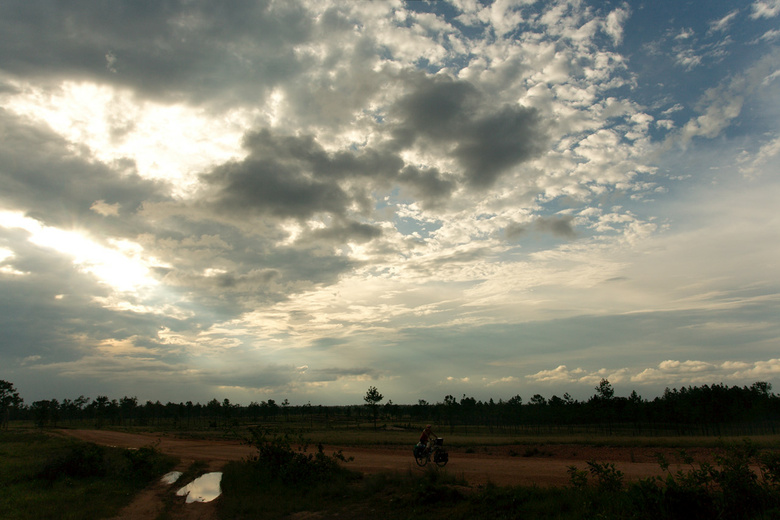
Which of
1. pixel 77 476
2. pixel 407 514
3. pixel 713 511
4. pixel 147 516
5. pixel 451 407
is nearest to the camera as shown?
pixel 713 511

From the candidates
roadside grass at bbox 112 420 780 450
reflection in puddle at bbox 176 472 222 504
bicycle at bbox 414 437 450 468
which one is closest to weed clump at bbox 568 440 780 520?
roadside grass at bbox 112 420 780 450

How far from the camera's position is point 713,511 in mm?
9414

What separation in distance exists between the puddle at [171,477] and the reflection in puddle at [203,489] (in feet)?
4.34

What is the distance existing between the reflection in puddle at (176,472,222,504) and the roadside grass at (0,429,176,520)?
8.28 feet

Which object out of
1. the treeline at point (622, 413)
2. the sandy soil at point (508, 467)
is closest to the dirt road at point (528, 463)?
the sandy soil at point (508, 467)

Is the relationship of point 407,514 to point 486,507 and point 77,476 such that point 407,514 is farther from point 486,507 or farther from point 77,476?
point 77,476

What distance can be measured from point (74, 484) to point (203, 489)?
6679 millimetres

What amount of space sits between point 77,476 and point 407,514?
21.4 metres

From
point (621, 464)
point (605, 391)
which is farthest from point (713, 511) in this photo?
point (605, 391)

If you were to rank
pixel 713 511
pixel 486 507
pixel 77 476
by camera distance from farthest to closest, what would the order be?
pixel 77 476 < pixel 486 507 < pixel 713 511

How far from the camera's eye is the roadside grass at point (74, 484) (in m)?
17.5

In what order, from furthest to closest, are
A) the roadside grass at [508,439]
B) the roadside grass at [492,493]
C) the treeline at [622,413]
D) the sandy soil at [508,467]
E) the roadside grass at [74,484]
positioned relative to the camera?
the treeline at [622,413]
the roadside grass at [508,439]
the sandy soil at [508,467]
the roadside grass at [74,484]
the roadside grass at [492,493]

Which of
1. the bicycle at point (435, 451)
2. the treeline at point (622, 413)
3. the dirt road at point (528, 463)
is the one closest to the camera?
the dirt road at point (528, 463)

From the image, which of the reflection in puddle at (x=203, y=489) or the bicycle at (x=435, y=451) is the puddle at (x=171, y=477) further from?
the bicycle at (x=435, y=451)
